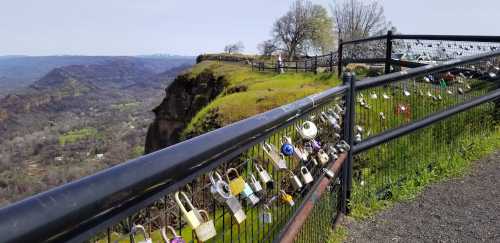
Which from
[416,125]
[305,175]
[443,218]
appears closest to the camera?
[305,175]

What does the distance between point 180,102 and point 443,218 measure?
4288cm

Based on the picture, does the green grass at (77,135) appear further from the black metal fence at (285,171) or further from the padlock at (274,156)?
the padlock at (274,156)

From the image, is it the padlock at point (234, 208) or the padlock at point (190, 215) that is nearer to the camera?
the padlock at point (190, 215)

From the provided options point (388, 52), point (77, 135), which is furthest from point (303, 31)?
point (77, 135)

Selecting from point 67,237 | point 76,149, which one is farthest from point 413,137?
point 76,149

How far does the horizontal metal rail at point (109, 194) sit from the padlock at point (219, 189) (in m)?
0.06

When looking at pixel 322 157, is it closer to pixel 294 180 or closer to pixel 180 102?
pixel 294 180

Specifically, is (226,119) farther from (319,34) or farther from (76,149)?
(76,149)

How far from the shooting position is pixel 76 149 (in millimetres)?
147250

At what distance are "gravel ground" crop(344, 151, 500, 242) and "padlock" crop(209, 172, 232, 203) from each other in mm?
2887

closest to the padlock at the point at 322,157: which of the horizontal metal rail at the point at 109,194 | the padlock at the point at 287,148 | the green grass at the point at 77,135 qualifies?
the padlock at the point at 287,148

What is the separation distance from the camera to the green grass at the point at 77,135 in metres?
167

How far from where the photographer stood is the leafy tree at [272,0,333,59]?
59.1 meters

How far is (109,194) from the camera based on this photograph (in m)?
1.06
